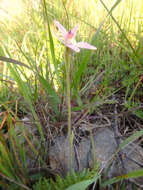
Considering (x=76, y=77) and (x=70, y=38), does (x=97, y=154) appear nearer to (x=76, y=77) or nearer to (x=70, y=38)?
(x=76, y=77)

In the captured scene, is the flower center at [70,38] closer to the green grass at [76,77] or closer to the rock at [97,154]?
the green grass at [76,77]

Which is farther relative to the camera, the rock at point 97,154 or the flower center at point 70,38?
the rock at point 97,154

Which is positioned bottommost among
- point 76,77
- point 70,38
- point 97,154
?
point 97,154

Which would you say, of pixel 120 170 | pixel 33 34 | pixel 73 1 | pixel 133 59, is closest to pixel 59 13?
pixel 73 1

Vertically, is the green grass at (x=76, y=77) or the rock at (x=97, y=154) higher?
the green grass at (x=76, y=77)

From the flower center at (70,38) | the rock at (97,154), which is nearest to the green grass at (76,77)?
the rock at (97,154)

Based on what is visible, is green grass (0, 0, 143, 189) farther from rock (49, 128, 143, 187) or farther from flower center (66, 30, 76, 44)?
flower center (66, 30, 76, 44)

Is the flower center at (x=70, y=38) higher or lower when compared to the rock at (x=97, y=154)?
higher

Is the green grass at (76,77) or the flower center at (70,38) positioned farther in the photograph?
the green grass at (76,77)

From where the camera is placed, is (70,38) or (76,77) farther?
(76,77)

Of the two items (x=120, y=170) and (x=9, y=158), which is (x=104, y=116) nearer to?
(x=120, y=170)

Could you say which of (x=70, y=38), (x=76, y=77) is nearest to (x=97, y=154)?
(x=76, y=77)
